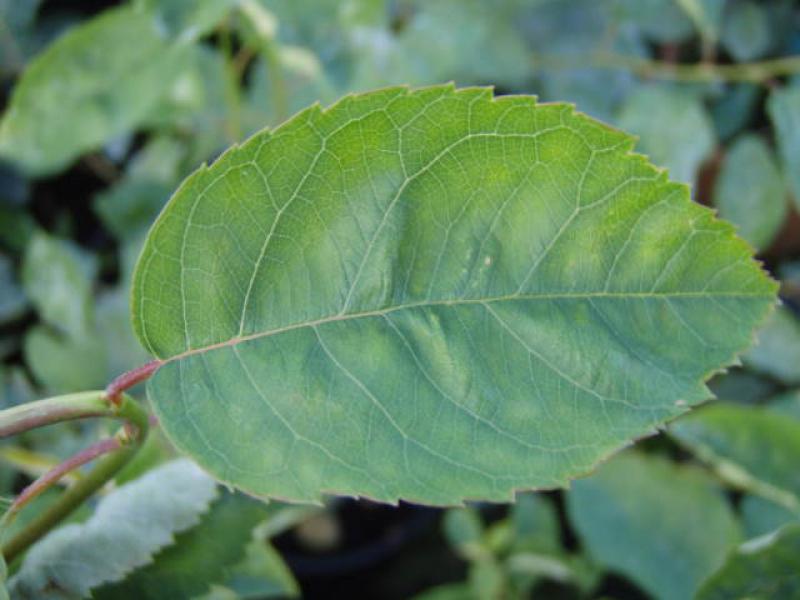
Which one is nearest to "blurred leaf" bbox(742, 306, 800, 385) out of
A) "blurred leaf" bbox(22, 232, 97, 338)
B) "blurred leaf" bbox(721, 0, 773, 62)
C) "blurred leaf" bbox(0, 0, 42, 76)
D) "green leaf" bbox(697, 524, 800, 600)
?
A: "blurred leaf" bbox(721, 0, 773, 62)

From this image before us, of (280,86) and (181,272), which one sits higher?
(280,86)

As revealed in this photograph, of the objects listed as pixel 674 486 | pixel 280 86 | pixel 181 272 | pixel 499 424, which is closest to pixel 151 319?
pixel 181 272

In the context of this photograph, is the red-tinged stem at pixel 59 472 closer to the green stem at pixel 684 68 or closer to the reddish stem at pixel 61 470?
the reddish stem at pixel 61 470

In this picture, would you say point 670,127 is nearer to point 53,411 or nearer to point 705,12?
point 705,12

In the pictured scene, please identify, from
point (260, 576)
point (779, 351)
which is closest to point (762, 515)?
point (779, 351)

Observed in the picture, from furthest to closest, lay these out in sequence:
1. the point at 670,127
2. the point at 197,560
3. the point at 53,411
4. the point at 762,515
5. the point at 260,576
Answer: the point at 670,127
the point at 762,515
the point at 260,576
the point at 197,560
the point at 53,411

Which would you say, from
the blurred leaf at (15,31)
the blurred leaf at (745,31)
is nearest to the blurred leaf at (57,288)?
the blurred leaf at (15,31)

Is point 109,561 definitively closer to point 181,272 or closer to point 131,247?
point 181,272
